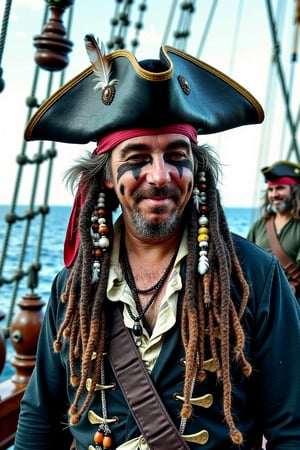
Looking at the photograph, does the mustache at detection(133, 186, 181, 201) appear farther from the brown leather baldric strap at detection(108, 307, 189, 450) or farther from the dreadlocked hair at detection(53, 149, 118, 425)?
the brown leather baldric strap at detection(108, 307, 189, 450)

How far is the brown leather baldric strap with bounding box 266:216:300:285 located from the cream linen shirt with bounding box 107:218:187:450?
278cm

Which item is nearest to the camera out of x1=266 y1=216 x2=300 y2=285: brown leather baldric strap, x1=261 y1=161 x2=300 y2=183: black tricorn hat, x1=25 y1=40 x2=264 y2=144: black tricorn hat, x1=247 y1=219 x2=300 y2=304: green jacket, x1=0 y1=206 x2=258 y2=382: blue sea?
x1=25 y1=40 x2=264 y2=144: black tricorn hat

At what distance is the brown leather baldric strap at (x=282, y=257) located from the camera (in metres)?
4.38

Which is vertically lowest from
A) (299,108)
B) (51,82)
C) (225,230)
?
(225,230)

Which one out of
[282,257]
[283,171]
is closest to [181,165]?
[282,257]

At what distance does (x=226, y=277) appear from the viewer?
1.62 m

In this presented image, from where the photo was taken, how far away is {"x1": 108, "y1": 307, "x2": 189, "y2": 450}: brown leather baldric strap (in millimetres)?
1569

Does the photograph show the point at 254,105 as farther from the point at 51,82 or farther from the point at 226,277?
the point at 51,82

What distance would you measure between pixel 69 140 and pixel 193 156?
0.38 meters

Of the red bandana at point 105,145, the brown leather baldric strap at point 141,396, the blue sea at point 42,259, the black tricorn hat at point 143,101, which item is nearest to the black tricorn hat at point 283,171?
the blue sea at point 42,259

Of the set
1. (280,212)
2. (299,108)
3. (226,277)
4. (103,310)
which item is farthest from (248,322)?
(299,108)

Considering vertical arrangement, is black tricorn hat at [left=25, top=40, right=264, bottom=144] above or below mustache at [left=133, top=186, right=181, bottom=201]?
above

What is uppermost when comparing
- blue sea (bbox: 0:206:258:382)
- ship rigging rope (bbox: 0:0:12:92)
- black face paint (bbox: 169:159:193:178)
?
ship rigging rope (bbox: 0:0:12:92)

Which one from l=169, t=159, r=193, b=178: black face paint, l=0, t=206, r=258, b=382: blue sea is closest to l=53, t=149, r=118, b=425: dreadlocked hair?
l=169, t=159, r=193, b=178: black face paint
